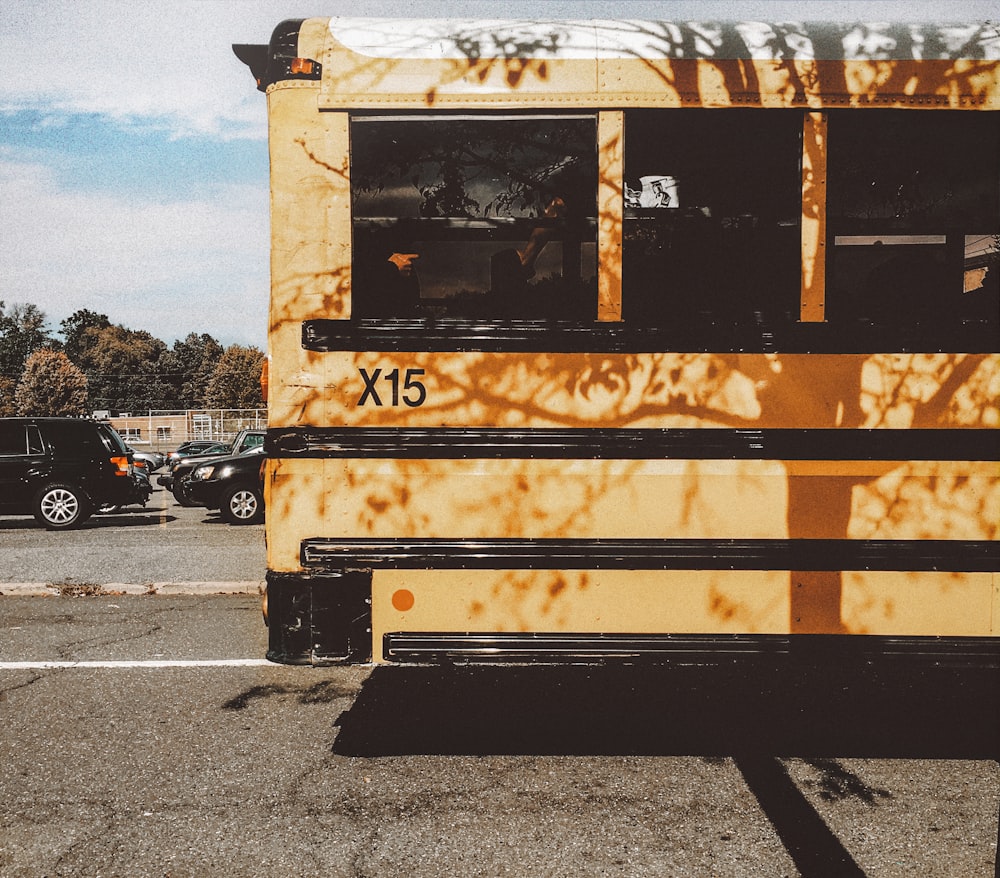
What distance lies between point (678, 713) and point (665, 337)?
2.19m

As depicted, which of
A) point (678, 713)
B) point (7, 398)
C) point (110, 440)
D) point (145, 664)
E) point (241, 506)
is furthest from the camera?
point (7, 398)

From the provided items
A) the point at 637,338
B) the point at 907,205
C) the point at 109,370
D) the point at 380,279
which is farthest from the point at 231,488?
the point at 109,370

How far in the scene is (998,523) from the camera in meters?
3.30

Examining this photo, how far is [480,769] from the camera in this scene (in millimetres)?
3764

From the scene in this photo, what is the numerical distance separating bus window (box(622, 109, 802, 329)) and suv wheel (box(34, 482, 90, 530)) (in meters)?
12.6

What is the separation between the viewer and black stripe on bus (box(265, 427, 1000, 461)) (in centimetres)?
329

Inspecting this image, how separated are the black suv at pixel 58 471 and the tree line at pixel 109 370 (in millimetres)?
66536

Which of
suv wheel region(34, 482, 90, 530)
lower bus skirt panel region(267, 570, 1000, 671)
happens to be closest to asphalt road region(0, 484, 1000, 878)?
lower bus skirt panel region(267, 570, 1000, 671)

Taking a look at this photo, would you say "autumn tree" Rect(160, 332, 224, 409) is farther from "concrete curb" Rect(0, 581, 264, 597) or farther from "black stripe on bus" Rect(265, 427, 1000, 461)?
"black stripe on bus" Rect(265, 427, 1000, 461)

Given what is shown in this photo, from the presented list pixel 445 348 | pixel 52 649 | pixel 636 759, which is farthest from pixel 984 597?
pixel 52 649

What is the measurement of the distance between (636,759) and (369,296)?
2331 millimetres

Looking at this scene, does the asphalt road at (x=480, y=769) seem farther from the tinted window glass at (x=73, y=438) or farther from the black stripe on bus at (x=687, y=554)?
the tinted window glass at (x=73, y=438)

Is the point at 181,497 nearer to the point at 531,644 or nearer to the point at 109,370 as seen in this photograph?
the point at 531,644

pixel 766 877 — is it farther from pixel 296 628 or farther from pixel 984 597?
pixel 296 628
